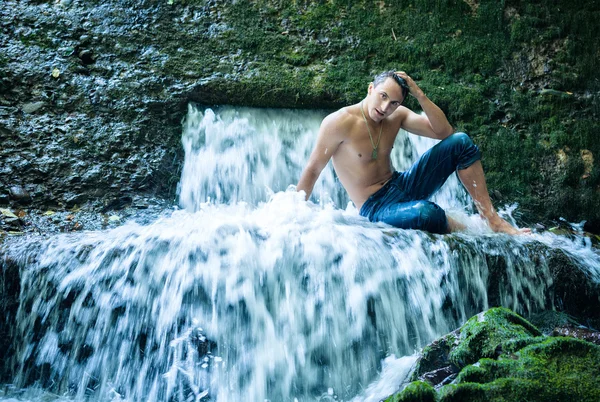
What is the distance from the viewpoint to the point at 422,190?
4.37 meters

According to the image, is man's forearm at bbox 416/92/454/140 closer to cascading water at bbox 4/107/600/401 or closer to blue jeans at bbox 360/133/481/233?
blue jeans at bbox 360/133/481/233

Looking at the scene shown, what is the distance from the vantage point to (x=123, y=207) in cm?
474

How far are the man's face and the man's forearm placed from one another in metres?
0.24

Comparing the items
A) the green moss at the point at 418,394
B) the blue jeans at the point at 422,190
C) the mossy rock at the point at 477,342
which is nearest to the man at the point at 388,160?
the blue jeans at the point at 422,190

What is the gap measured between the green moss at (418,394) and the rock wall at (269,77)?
10.8ft

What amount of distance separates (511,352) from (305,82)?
3.74 metres

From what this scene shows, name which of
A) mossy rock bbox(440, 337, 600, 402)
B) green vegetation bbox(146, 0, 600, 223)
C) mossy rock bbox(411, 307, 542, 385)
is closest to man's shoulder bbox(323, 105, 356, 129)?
green vegetation bbox(146, 0, 600, 223)

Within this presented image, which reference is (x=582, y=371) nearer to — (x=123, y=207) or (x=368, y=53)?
(x=123, y=207)

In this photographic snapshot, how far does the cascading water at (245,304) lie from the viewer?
3391mm

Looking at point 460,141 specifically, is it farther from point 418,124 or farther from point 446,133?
point 418,124

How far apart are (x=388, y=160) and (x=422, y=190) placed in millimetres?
335

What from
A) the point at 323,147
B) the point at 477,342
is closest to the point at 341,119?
the point at 323,147

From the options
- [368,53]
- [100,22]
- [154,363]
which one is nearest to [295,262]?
[154,363]

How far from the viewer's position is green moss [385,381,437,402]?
2.07 meters
